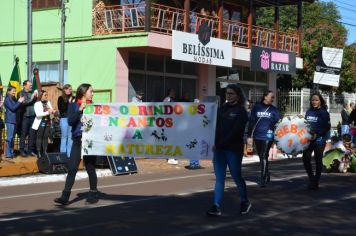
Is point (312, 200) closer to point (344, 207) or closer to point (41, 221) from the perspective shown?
point (344, 207)

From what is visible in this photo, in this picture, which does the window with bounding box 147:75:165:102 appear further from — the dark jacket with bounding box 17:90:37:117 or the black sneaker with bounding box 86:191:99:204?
the black sneaker with bounding box 86:191:99:204

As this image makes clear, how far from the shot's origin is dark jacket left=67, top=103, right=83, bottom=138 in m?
9.91

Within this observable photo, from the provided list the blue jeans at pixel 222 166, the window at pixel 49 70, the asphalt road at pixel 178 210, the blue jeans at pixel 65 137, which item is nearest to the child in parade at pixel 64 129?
the blue jeans at pixel 65 137

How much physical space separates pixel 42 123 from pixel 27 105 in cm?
60

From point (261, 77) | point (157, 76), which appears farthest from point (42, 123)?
point (261, 77)

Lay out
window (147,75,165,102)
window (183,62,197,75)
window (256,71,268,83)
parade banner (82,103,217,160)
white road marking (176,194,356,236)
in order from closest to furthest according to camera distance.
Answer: white road marking (176,194,356,236), parade banner (82,103,217,160), window (147,75,165,102), window (183,62,197,75), window (256,71,268,83)

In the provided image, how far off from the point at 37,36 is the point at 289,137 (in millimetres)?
15107

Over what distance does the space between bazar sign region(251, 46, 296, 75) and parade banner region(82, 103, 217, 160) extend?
1645 cm

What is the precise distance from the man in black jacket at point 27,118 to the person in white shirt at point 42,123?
15cm

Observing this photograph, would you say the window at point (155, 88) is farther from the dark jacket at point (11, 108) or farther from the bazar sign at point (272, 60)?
the dark jacket at point (11, 108)

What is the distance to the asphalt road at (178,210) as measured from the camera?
26.4 feet

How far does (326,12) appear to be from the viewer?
2275 inches

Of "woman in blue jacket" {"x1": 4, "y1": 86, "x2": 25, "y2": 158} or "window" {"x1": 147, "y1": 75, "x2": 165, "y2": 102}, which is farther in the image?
"window" {"x1": 147, "y1": 75, "x2": 165, "y2": 102}

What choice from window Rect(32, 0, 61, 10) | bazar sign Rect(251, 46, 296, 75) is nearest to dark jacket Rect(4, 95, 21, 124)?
window Rect(32, 0, 61, 10)
